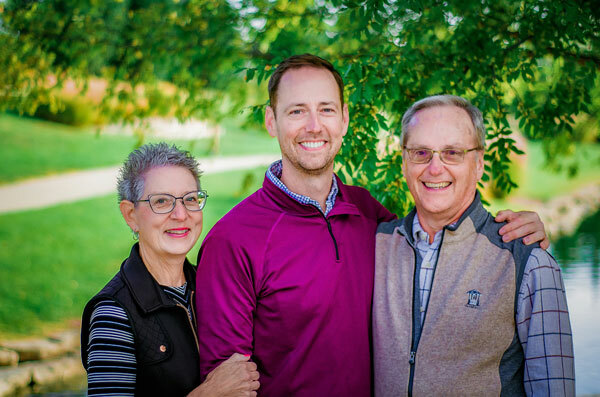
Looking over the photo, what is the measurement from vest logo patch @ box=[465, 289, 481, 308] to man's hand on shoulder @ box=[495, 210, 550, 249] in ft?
0.85

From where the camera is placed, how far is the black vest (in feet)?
7.57

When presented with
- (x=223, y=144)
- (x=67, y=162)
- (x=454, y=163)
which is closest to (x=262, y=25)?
(x=454, y=163)

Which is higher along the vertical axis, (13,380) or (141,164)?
(141,164)

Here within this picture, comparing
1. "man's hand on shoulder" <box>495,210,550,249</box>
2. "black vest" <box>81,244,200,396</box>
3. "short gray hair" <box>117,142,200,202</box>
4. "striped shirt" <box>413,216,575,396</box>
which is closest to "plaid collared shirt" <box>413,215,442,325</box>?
"man's hand on shoulder" <box>495,210,550,249</box>

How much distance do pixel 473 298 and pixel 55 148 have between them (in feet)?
61.8

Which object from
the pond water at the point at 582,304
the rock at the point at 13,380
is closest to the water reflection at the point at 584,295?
the pond water at the point at 582,304

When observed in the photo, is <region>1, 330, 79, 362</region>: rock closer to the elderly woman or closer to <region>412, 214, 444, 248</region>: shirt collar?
the elderly woman

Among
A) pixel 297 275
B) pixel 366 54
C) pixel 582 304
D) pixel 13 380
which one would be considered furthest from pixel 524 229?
pixel 582 304

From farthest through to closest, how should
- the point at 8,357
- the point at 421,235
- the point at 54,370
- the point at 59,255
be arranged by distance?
the point at 59,255, the point at 8,357, the point at 54,370, the point at 421,235

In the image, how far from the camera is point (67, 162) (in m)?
17.4

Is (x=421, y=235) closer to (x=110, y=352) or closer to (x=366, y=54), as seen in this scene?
(x=110, y=352)

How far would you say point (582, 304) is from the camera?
806 centimetres

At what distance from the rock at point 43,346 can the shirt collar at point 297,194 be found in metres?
5.34

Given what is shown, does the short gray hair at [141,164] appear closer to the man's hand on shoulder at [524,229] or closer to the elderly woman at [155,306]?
the elderly woman at [155,306]
